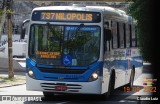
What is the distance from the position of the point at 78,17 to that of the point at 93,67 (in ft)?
5.59

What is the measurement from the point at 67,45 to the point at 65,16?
38.4 inches

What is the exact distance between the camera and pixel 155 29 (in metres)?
20.4

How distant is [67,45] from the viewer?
48.8 ft

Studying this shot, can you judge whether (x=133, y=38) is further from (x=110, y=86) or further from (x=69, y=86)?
(x=69, y=86)

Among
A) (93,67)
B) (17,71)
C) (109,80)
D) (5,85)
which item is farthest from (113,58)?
(17,71)

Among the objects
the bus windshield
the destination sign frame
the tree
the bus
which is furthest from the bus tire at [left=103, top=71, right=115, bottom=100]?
the destination sign frame

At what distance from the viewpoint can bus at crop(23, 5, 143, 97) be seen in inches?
577

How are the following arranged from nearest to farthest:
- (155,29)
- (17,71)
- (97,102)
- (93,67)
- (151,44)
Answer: (93,67) → (97,102) → (155,29) → (151,44) → (17,71)

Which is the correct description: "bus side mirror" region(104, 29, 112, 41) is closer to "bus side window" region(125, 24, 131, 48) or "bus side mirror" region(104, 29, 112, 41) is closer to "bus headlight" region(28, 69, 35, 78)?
"bus headlight" region(28, 69, 35, 78)

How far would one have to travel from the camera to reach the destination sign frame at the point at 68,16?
594 inches

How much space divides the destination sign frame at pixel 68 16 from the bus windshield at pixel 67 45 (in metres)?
0.22

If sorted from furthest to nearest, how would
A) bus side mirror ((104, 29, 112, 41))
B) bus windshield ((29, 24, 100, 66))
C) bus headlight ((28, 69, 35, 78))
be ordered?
1. bus side mirror ((104, 29, 112, 41))
2. bus headlight ((28, 69, 35, 78))
3. bus windshield ((29, 24, 100, 66))

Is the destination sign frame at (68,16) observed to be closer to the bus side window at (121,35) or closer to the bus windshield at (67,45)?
the bus windshield at (67,45)

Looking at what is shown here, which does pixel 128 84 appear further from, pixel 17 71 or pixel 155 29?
pixel 17 71
